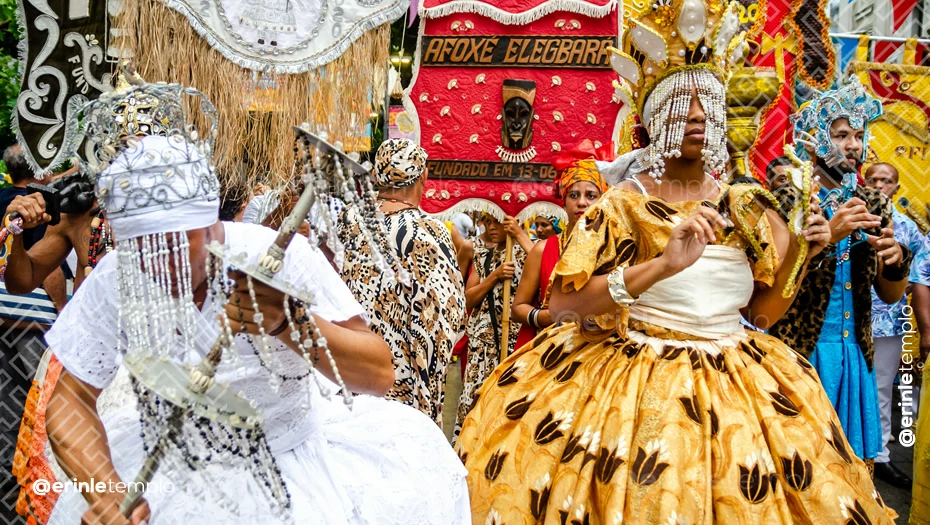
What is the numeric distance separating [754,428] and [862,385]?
5.58 ft

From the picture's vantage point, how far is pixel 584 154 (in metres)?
4.31

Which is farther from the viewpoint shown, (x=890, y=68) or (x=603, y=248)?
(x=890, y=68)

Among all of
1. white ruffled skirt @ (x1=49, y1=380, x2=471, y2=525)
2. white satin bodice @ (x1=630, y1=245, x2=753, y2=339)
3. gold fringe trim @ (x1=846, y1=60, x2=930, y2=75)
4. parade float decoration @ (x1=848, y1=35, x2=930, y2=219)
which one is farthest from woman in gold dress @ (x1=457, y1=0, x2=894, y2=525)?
gold fringe trim @ (x1=846, y1=60, x2=930, y2=75)

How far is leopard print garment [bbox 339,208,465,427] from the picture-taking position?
4.03m

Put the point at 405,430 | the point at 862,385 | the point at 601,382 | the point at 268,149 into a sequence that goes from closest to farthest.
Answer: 1. the point at 405,430
2. the point at 268,149
3. the point at 601,382
4. the point at 862,385

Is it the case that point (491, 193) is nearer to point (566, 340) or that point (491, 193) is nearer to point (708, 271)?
point (566, 340)

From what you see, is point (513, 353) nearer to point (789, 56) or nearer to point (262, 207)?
point (262, 207)

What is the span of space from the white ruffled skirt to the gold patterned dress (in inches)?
18.2

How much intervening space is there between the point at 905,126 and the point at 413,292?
174 inches

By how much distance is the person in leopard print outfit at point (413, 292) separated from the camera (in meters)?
4.04

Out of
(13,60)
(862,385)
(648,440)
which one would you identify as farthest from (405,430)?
(13,60)

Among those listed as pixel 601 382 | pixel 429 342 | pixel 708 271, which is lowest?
pixel 429 342

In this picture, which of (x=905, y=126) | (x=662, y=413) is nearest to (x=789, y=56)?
(x=905, y=126)

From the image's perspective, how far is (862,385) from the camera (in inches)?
157
